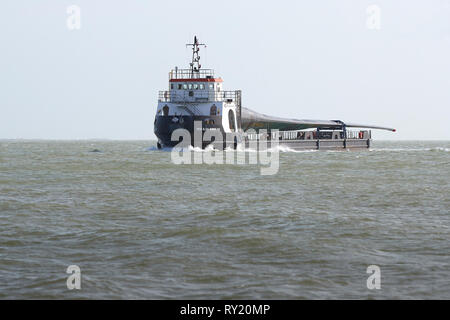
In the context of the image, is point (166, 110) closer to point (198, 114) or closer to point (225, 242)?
point (198, 114)

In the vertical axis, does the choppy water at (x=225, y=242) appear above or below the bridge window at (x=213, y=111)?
below

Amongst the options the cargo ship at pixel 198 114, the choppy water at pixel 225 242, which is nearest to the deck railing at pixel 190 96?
the cargo ship at pixel 198 114

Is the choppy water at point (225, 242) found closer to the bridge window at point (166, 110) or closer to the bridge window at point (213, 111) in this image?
the bridge window at point (213, 111)

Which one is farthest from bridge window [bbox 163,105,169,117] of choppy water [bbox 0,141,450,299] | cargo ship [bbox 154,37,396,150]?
choppy water [bbox 0,141,450,299]

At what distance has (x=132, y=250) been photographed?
13641 millimetres

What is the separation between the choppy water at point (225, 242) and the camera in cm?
1084

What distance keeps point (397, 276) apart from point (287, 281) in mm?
2114

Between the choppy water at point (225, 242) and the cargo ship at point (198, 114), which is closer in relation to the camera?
the choppy water at point (225, 242)

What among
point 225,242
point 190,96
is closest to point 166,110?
point 190,96

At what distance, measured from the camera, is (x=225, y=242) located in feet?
48.4

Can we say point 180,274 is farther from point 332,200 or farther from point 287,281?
point 332,200

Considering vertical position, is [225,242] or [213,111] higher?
[213,111]

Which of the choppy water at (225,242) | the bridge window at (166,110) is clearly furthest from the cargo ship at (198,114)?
the choppy water at (225,242)

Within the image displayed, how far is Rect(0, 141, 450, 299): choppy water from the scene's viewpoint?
10844 mm
